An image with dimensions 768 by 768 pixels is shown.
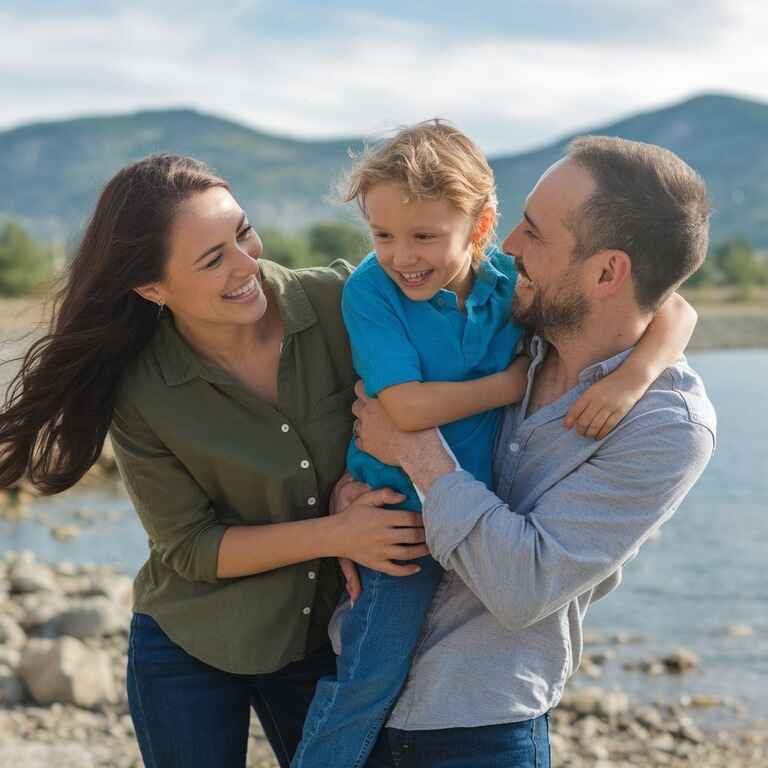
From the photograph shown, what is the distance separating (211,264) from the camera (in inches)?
121

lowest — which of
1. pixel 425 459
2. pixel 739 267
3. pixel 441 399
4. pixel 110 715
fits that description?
pixel 739 267

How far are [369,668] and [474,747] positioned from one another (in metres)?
0.30

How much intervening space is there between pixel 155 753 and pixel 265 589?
57cm

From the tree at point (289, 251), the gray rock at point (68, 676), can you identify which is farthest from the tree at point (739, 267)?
the gray rock at point (68, 676)

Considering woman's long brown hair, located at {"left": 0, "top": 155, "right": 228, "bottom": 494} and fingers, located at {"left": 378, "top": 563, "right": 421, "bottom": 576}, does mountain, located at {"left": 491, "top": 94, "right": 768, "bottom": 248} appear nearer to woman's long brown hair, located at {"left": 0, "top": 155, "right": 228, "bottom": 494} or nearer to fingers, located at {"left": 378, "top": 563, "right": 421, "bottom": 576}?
woman's long brown hair, located at {"left": 0, "top": 155, "right": 228, "bottom": 494}

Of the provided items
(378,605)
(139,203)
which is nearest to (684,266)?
(378,605)

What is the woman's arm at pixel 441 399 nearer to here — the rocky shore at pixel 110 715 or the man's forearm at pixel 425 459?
the man's forearm at pixel 425 459

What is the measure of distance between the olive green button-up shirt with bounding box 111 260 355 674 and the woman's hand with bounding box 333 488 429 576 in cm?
23

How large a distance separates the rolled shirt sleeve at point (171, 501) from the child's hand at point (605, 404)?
98cm

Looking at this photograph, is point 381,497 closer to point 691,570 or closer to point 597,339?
point 597,339

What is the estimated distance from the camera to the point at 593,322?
2.85 m

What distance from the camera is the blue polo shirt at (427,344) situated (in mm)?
3000

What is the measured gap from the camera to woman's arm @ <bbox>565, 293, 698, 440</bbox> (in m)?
2.68

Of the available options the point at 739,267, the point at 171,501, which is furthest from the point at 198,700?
the point at 739,267
